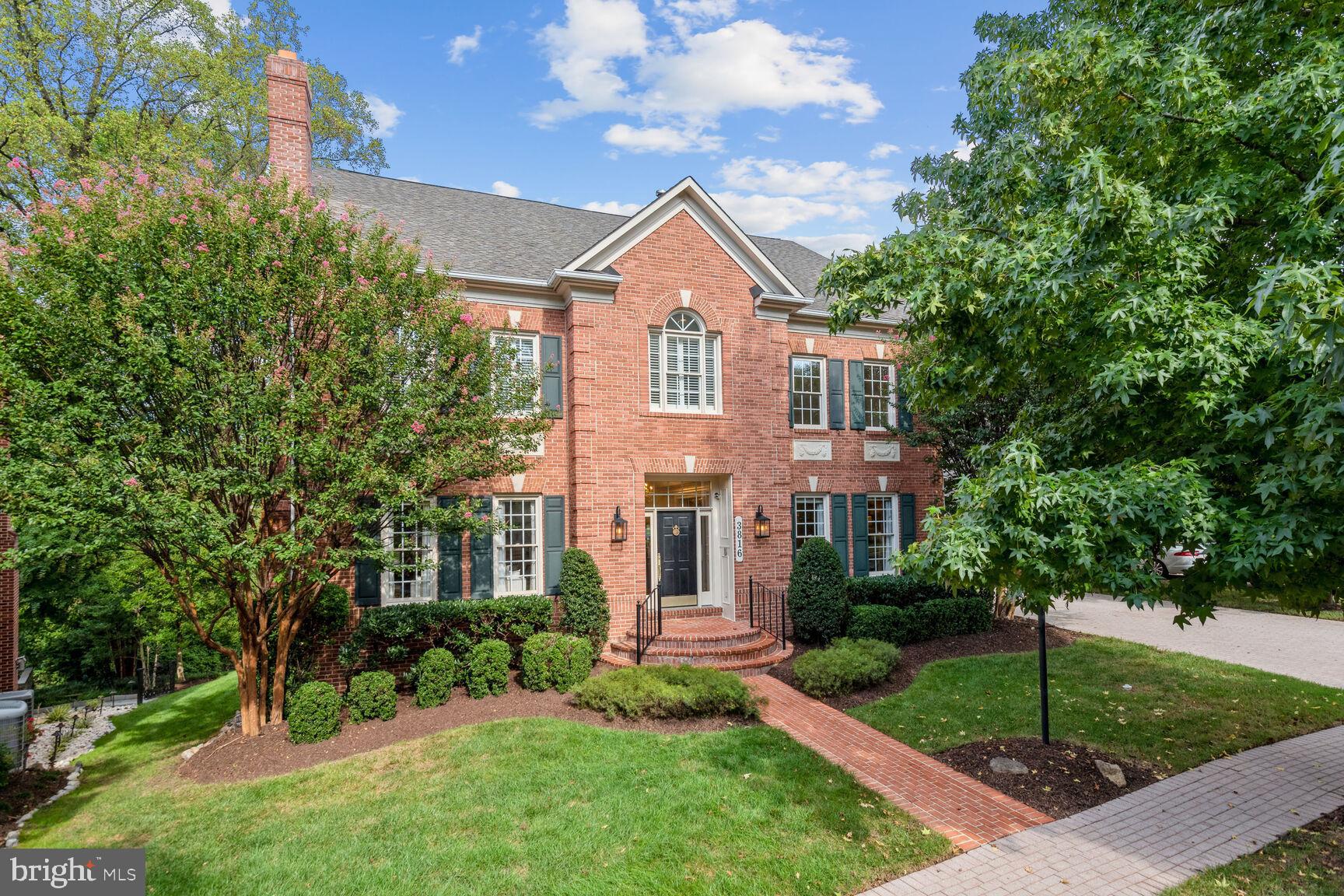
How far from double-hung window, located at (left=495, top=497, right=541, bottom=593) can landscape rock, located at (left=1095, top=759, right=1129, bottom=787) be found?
30.2ft

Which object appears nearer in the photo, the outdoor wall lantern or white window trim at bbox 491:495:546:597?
white window trim at bbox 491:495:546:597

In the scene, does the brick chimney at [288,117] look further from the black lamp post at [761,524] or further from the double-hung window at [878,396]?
the double-hung window at [878,396]

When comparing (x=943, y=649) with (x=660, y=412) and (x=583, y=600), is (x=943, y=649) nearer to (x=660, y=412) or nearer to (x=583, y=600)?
(x=583, y=600)

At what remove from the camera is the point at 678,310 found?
13.5 meters

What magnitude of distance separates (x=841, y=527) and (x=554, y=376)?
7.68 m

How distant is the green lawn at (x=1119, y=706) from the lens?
8.32 m

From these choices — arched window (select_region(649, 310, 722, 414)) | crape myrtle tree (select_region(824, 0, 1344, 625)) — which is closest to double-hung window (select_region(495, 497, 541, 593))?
arched window (select_region(649, 310, 722, 414))

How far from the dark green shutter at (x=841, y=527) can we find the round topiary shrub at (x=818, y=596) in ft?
8.04

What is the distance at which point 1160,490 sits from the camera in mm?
4605

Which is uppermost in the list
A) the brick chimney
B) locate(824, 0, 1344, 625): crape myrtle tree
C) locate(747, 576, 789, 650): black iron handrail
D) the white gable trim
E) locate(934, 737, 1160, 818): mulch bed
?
the brick chimney

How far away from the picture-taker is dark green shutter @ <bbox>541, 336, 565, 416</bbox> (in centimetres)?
1270

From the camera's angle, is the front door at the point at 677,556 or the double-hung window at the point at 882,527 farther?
the double-hung window at the point at 882,527

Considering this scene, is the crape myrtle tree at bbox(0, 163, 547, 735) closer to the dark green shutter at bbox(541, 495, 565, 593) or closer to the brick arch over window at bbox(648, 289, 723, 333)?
the dark green shutter at bbox(541, 495, 565, 593)

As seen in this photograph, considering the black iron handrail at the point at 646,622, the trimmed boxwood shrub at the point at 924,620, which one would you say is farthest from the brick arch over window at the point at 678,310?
the trimmed boxwood shrub at the point at 924,620
